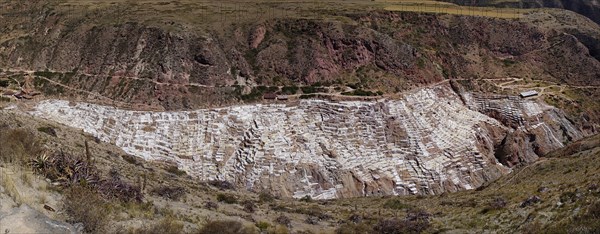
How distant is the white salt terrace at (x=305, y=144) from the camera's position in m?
42.7

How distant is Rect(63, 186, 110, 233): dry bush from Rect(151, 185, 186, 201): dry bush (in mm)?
7773

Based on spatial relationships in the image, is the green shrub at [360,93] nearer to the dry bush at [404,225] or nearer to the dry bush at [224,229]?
the dry bush at [404,225]

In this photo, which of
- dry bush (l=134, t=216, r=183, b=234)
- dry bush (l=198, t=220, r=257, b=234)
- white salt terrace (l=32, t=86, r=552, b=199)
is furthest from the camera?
white salt terrace (l=32, t=86, r=552, b=199)

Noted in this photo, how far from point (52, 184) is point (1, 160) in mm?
1920

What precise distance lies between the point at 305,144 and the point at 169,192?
70.5ft

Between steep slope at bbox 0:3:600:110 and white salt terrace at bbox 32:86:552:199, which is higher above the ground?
steep slope at bbox 0:3:600:110

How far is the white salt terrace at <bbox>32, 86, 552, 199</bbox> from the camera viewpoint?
42719 mm

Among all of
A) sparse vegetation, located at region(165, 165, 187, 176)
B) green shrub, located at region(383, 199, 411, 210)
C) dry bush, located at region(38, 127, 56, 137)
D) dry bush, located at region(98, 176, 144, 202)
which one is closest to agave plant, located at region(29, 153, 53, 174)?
dry bush, located at region(98, 176, 144, 202)

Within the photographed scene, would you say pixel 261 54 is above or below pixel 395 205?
above

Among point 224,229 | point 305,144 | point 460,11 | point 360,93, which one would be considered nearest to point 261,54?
point 360,93

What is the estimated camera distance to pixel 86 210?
15445mm

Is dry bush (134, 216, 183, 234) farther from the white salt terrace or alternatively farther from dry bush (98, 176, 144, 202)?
the white salt terrace

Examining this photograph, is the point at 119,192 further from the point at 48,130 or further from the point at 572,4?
the point at 572,4

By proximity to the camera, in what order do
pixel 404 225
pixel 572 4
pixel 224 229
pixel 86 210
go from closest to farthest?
1. pixel 86 210
2. pixel 224 229
3. pixel 404 225
4. pixel 572 4
